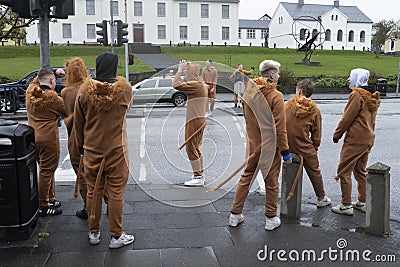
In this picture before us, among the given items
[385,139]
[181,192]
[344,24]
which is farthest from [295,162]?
[344,24]

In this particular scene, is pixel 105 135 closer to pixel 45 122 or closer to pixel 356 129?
pixel 45 122

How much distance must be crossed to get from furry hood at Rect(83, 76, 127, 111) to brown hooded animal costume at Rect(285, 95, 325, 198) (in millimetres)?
2267

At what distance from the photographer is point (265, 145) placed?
16.5 feet

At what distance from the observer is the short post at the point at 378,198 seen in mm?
4875

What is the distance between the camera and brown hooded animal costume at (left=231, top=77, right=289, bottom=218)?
192 inches

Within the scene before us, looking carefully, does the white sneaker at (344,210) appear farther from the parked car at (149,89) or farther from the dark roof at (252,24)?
the dark roof at (252,24)

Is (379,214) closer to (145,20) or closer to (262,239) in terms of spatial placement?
(262,239)

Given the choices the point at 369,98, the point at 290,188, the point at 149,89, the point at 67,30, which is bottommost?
the point at 290,188

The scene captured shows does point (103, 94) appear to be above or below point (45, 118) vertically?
above

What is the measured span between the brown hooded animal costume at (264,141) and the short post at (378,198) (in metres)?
0.98

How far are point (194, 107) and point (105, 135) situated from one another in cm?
262

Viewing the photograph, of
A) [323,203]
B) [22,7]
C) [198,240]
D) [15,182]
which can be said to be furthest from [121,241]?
[22,7]

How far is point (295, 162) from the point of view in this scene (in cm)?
553

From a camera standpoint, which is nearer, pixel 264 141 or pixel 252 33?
pixel 264 141
